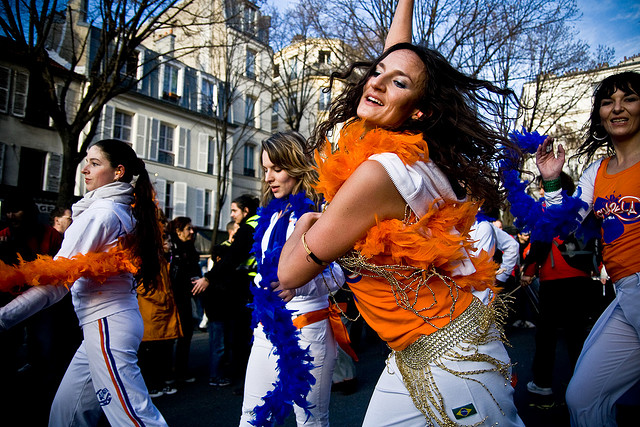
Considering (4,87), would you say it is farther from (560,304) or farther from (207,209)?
(560,304)

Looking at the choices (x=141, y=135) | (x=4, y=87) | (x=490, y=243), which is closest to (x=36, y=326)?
(x=490, y=243)

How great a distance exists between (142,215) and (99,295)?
0.61 m

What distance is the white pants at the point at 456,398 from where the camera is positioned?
54.8 inches

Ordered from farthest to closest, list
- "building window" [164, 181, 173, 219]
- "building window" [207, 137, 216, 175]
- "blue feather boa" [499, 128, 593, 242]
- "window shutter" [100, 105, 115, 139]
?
"building window" [207, 137, 216, 175] < "building window" [164, 181, 173, 219] < "window shutter" [100, 105, 115, 139] < "blue feather boa" [499, 128, 593, 242]

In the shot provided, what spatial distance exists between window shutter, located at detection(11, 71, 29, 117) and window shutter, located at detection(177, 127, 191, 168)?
747 centimetres

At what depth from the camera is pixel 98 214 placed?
2.71 m

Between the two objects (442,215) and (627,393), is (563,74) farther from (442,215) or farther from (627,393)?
(442,215)

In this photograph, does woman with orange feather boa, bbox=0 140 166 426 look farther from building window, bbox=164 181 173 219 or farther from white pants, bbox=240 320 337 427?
building window, bbox=164 181 173 219

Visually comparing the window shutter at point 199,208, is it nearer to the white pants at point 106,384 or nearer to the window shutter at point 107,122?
the window shutter at point 107,122

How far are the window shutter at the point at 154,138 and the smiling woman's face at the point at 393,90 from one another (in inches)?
892

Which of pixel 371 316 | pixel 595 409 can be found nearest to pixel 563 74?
pixel 595 409

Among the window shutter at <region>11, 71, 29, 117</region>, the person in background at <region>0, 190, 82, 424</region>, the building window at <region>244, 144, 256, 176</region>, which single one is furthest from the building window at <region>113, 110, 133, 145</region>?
the person in background at <region>0, 190, 82, 424</region>

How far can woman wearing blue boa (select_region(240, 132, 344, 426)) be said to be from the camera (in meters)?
2.33

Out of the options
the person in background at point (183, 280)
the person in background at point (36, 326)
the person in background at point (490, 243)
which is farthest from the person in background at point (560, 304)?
the person in background at point (36, 326)
